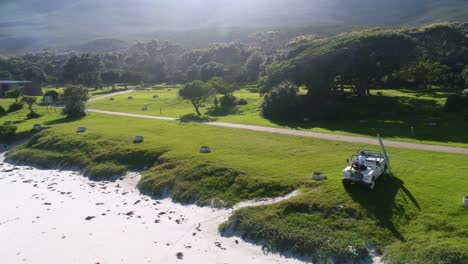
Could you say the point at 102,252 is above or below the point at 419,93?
below

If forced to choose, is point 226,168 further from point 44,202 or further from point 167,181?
point 44,202

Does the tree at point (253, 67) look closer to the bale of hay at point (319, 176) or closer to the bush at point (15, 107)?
the bush at point (15, 107)

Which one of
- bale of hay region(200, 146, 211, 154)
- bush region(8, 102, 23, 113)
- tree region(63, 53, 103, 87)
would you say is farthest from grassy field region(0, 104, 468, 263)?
tree region(63, 53, 103, 87)

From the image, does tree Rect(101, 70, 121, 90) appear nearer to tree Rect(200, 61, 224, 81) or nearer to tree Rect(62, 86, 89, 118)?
tree Rect(200, 61, 224, 81)

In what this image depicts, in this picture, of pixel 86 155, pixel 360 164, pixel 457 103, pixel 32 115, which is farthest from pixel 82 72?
pixel 360 164

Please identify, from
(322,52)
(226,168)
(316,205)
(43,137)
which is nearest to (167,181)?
(226,168)

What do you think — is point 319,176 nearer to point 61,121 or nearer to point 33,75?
point 61,121
